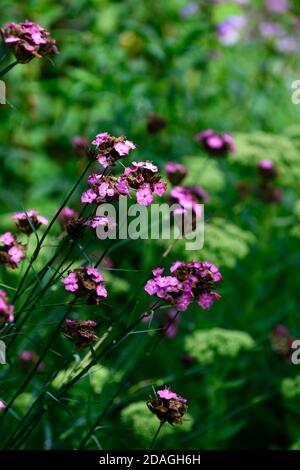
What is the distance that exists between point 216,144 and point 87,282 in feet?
4.26

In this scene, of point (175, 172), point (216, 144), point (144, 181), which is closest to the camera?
point (144, 181)

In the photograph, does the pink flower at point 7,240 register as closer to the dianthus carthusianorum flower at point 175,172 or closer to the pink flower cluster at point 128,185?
the pink flower cluster at point 128,185

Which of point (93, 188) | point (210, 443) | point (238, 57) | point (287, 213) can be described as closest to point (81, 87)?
point (287, 213)

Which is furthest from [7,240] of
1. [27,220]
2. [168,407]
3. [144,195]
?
[168,407]

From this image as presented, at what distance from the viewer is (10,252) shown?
69.4 inches

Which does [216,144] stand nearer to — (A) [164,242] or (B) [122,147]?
(A) [164,242]

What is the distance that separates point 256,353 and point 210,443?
602 millimetres

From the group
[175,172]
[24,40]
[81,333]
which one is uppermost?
[175,172]

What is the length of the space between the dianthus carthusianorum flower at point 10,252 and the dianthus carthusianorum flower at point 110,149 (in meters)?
0.33

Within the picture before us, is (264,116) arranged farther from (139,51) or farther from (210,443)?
(210,443)

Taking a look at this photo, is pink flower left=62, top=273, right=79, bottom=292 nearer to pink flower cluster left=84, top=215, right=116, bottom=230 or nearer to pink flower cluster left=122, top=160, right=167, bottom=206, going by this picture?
pink flower cluster left=84, top=215, right=116, bottom=230

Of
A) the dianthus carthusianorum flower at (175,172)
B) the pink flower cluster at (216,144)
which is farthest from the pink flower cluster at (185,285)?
the pink flower cluster at (216,144)

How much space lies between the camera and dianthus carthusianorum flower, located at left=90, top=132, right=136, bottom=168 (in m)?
1.56

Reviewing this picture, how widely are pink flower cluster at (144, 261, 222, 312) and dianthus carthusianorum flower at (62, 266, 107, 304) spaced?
0.11 metres
